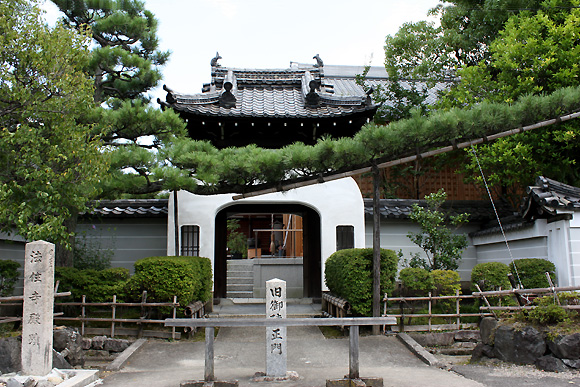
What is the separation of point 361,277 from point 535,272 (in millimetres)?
4332

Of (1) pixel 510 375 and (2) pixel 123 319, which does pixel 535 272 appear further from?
(2) pixel 123 319

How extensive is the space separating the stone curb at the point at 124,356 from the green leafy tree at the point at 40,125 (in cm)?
253

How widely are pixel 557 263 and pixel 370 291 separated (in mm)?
4716

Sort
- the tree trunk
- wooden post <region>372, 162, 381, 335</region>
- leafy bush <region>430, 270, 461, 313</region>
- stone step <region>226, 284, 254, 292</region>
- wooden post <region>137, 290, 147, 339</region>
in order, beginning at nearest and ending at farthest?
wooden post <region>372, 162, 381, 335</region>, wooden post <region>137, 290, 147, 339</region>, leafy bush <region>430, 270, 461, 313</region>, the tree trunk, stone step <region>226, 284, 254, 292</region>

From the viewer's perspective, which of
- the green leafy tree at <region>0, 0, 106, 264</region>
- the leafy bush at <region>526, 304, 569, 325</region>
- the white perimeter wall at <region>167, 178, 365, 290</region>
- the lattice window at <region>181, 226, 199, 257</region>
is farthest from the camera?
the lattice window at <region>181, 226, 199, 257</region>

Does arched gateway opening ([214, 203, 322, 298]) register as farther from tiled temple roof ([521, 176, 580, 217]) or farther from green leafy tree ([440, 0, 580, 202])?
tiled temple roof ([521, 176, 580, 217])

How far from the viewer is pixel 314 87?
49.5ft

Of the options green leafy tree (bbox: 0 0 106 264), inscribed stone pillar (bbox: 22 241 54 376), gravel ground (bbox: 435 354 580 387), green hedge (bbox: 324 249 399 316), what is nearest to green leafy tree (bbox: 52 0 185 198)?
green leafy tree (bbox: 0 0 106 264)

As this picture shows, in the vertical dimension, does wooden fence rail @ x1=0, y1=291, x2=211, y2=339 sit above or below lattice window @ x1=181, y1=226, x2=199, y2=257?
below

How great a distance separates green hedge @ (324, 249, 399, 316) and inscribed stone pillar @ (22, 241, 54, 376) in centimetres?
603

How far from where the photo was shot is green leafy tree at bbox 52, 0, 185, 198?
10.1m

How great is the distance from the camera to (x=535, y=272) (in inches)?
459

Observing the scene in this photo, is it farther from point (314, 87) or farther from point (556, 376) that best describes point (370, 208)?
point (556, 376)

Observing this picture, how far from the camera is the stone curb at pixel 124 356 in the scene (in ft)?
29.1
